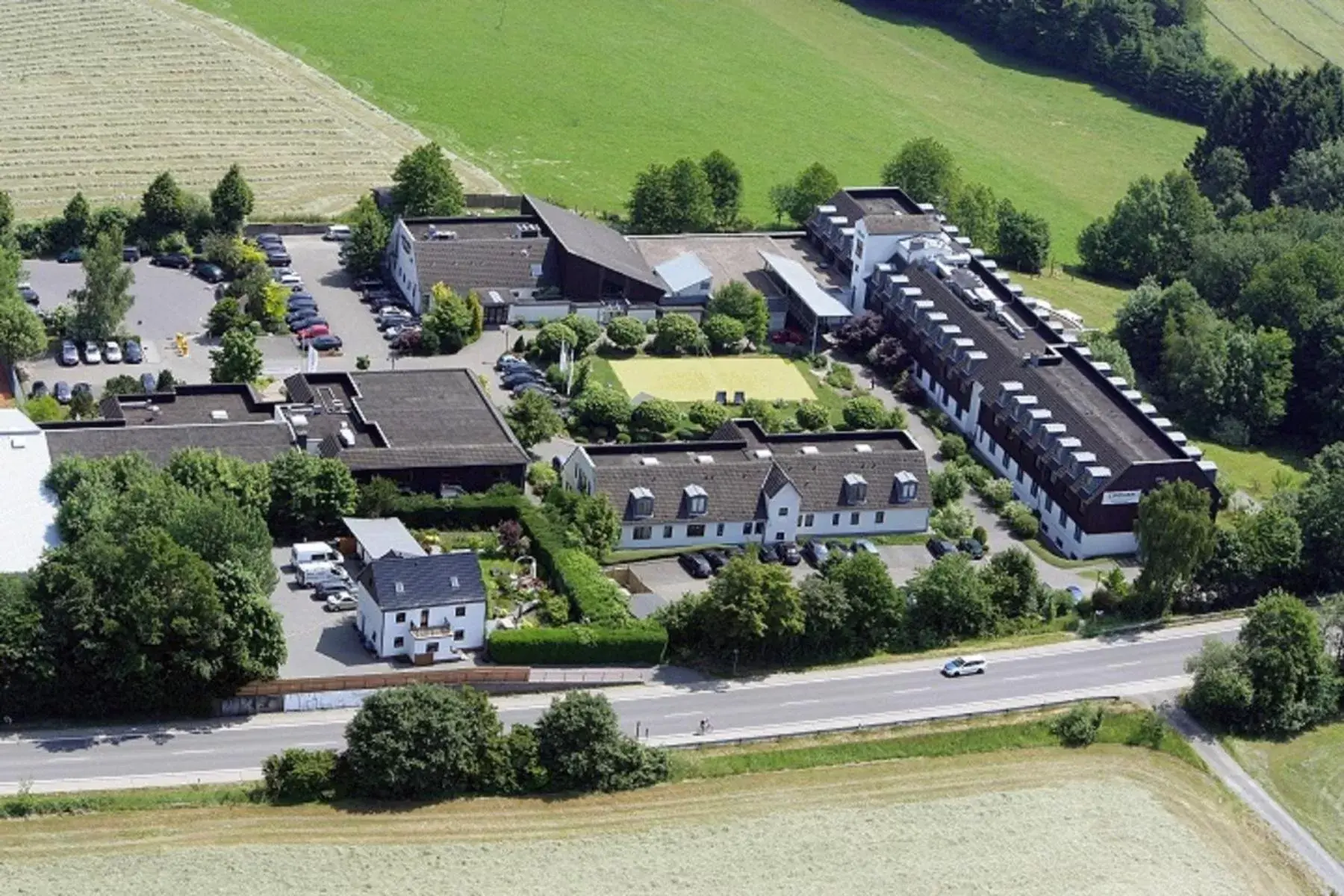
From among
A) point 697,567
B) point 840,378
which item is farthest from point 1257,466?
point 697,567

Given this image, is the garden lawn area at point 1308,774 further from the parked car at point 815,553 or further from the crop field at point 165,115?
the crop field at point 165,115

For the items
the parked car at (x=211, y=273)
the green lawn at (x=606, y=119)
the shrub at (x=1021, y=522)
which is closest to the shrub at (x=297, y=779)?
the shrub at (x=1021, y=522)

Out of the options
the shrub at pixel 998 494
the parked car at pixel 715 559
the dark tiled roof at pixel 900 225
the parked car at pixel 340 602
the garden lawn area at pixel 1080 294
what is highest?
the dark tiled roof at pixel 900 225

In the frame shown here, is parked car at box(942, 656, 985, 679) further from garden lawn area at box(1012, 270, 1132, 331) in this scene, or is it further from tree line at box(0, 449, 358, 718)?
garden lawn area at box(1012, 270, 1132, 331)

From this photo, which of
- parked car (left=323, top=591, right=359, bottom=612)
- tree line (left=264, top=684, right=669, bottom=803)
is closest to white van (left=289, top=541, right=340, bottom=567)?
parked car (left=323, top=591, right=359, bottom=612)

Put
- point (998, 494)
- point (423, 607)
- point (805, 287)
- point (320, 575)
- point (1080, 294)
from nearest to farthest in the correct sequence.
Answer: point (423, 607) → point (320, 575) → point (998, 494) → point (805, 287) → point (1080, 294)

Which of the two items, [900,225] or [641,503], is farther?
[900,225]

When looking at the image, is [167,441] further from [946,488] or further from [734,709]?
[946,488]
